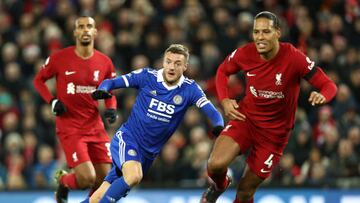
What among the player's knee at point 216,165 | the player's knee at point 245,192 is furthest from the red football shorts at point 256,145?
the player's knee at point 216,165

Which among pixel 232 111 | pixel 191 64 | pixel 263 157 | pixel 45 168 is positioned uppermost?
pixel 232 111

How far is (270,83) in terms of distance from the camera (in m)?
10.8

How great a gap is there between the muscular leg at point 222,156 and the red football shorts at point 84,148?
5.83 feet

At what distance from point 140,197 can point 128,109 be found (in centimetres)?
240

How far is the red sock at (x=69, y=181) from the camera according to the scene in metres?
12.0

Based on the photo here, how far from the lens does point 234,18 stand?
58.9 feet

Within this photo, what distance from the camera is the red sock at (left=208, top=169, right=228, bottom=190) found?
1095 cm

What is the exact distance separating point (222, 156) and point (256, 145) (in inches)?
19.0

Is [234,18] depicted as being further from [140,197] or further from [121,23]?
[140,197]

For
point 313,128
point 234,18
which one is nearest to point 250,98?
point 313,128

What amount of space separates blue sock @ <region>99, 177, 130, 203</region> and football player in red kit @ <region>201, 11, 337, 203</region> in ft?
3.35

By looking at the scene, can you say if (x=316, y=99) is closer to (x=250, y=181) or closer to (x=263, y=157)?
(x=263, y=157)

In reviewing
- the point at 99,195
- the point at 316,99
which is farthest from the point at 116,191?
the point at 316,99

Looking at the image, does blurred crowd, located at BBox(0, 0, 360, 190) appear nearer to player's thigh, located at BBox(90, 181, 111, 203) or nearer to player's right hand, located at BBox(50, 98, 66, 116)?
player's right hand, located at BBox(50, 98, 66, 116)
